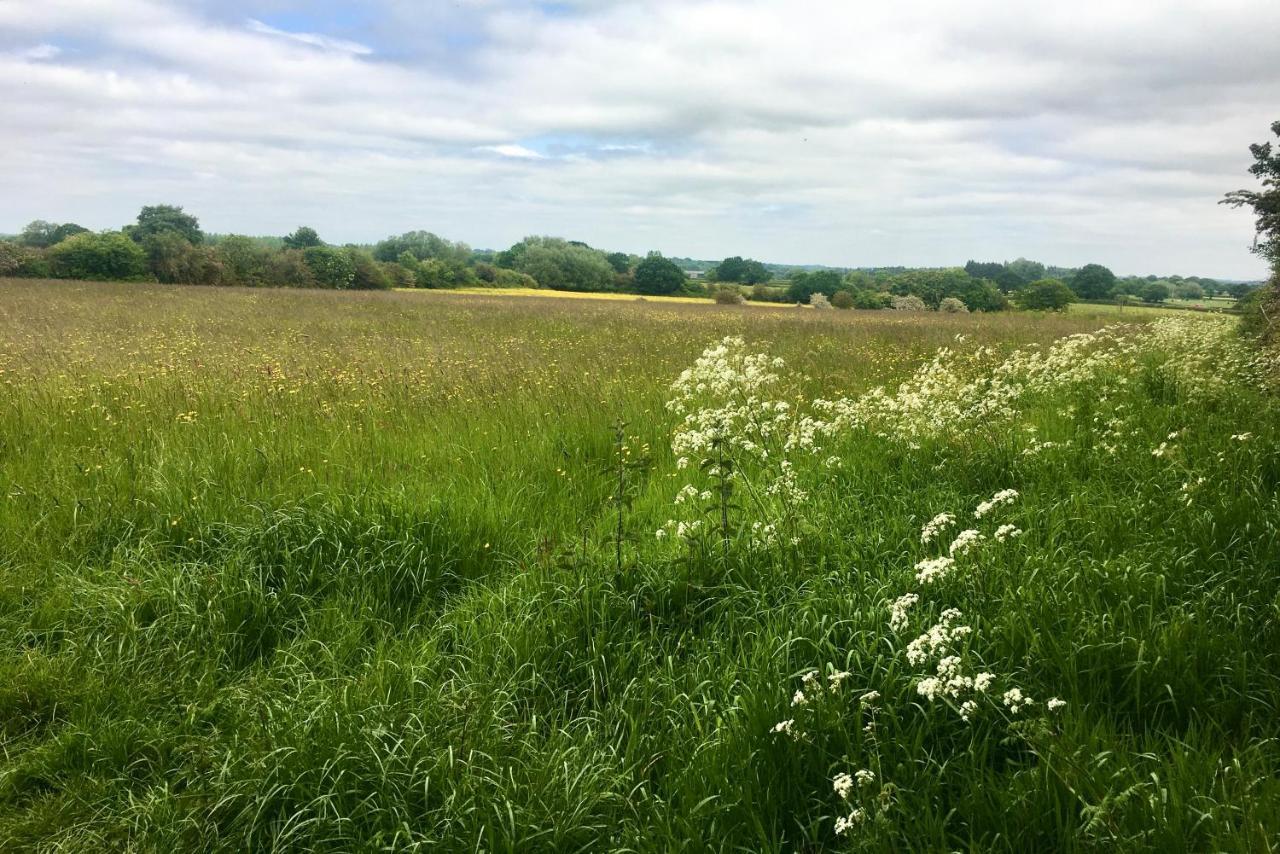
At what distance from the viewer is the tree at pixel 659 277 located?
220 feet

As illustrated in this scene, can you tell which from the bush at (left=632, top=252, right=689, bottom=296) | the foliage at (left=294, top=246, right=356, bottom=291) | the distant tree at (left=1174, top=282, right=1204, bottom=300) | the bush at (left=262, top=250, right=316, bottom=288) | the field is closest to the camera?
the field

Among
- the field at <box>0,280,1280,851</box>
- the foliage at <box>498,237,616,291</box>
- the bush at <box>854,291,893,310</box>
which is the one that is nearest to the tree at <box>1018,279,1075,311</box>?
the bush at <box>854,291,893,310</box>

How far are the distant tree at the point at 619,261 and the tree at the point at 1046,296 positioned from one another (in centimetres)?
4648

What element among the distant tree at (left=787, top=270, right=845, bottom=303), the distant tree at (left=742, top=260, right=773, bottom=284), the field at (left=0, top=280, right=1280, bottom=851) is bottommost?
the field at (left=0, top=280, right=1280, bottom=851)

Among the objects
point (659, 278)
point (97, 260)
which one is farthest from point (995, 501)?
point (659, 278)

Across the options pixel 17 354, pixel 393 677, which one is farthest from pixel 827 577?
pixel 17 354

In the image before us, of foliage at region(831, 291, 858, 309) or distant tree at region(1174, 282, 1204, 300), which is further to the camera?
foliage at region(831, 291, 858, 309)

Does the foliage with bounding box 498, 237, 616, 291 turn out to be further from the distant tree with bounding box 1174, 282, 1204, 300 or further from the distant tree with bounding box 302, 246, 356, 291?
the distant tree with bounding box 1174, 282, 1204, 300

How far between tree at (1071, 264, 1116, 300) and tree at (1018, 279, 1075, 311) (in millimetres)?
10093

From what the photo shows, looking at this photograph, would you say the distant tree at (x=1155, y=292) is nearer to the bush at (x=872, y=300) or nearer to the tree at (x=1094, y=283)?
the tree at (x=1094, y=283)

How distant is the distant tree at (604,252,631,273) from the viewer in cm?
8225

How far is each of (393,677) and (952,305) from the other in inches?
1569

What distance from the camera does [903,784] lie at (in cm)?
227

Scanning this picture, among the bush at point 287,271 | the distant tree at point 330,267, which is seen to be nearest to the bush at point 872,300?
the distant tree at point 330,267
